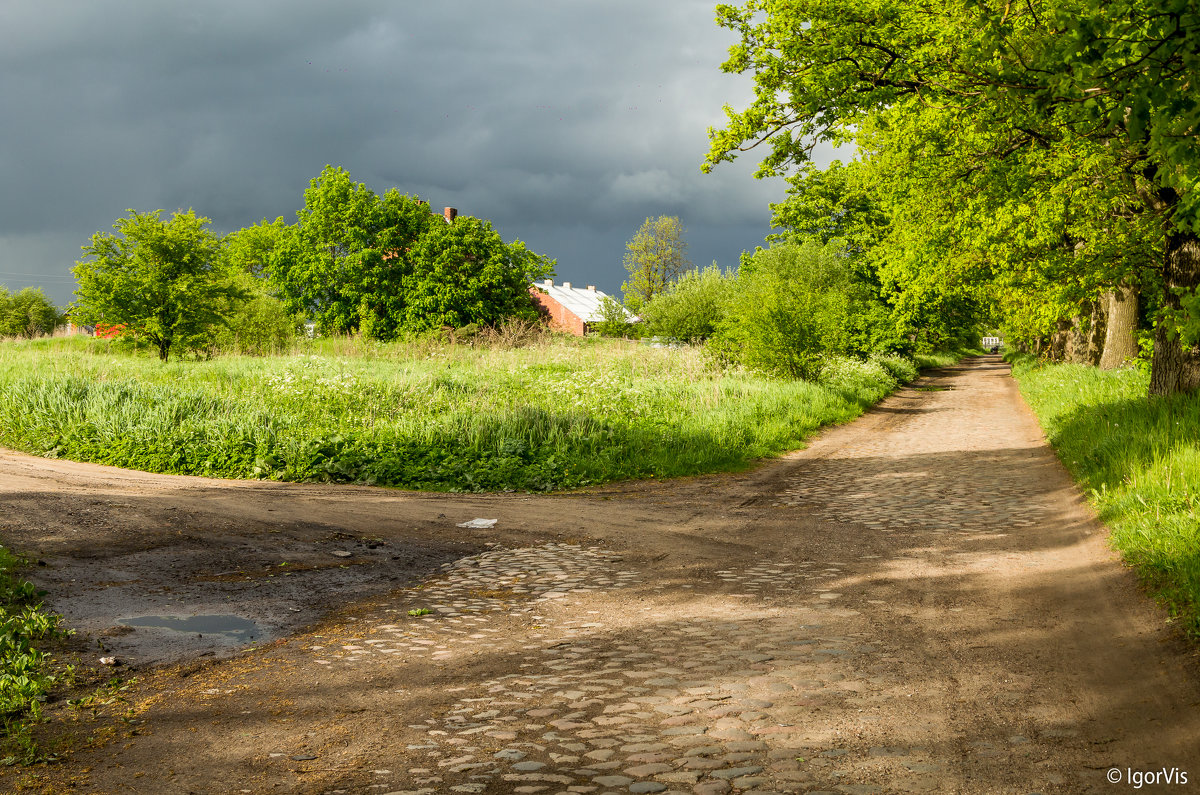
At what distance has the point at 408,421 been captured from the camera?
1563cm

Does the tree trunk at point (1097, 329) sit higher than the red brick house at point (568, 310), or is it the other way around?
the red brick house at point (568, 310)

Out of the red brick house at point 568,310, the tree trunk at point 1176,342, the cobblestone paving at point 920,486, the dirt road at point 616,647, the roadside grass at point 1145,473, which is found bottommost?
the dirt road at point 616,647

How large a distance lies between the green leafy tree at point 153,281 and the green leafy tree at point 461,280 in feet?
58.9

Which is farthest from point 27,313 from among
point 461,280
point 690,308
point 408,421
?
point 408,421

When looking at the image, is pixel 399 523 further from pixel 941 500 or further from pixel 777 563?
pixel 941 500

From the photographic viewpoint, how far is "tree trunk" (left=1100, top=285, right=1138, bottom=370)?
71.5 feet

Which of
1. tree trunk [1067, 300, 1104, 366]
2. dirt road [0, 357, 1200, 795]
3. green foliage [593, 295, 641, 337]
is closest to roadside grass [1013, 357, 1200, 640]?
dirt road [0, 357, 1200, 795]

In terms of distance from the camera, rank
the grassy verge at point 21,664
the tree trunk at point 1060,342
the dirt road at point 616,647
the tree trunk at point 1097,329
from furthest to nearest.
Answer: the tree trunk at point 1060,342 < the tree trunk at point 1097,329 < the grassy verge at point 21,664 < the dirt road at point 616,647

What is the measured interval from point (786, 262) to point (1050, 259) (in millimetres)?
22093

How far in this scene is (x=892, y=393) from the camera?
104ft

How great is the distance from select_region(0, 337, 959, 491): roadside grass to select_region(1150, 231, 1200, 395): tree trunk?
660 centimetres

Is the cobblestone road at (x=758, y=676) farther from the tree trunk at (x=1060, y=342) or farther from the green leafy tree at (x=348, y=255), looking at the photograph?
the green leafy tree at (x=348, y=255)

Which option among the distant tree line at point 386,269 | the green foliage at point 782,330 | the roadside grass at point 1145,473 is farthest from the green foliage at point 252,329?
the roadside grass at point 1145,473

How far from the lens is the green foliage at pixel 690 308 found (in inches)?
2082
